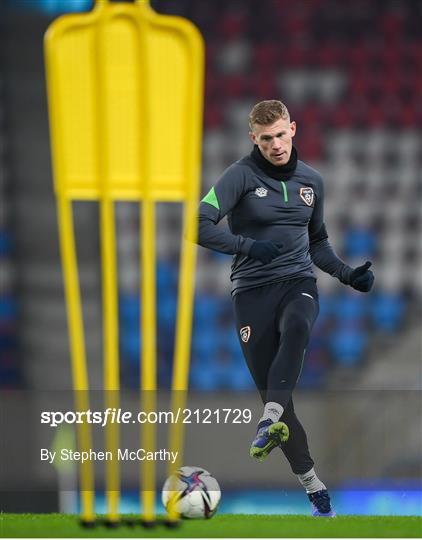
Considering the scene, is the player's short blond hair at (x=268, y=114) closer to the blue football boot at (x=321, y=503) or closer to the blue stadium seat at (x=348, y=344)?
the blue football boot at (x=321, y=503)

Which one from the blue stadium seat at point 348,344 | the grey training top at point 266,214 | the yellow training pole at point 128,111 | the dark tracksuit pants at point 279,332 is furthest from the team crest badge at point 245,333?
the blue stadium seat at point 348,344

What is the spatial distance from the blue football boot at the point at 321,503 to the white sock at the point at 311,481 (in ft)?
0.07

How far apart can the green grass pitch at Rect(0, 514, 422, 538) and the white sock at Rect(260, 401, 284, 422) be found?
414mm

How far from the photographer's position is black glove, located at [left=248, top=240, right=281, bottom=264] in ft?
10.7

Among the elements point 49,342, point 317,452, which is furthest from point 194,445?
point 49,342

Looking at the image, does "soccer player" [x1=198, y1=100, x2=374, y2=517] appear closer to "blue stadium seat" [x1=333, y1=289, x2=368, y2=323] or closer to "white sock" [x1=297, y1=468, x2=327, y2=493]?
"white sock" [x1=297, y1=468, x2=327, y2=493]

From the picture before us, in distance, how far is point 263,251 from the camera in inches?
128

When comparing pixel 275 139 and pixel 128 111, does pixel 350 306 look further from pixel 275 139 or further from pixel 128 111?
pixel 128 111

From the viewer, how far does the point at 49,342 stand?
631 cm

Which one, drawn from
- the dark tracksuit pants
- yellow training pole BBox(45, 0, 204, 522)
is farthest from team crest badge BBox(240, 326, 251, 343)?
yellow training pole BBox(45, 0, 204, 522)

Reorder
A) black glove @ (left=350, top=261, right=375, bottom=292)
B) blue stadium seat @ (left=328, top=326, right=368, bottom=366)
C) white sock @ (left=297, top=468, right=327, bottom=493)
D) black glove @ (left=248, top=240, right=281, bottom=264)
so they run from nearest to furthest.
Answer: black glove @ (left=248, top=240, right=281, bottom=264)
black glove @ (left=350, top=261, right=375, bottom=292)
white sock @ (left=297, top=468, right=327, bottom=493)
blue stadium seat @ (left=328, top=326, right=368, bottom=366)

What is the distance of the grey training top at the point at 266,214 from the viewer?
3326mm

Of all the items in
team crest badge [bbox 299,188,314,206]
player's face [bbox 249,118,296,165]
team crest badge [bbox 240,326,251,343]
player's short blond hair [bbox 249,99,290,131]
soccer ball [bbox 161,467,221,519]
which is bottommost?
soccer ball [bbox 161,467,221,519]

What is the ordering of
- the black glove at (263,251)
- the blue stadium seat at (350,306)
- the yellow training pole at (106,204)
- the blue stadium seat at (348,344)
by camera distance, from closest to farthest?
the yellow training pole at (106,204)
the black glove at (263,251)
the blue stadium seat at (348,344)
the blue stadium seat at (350,306)
